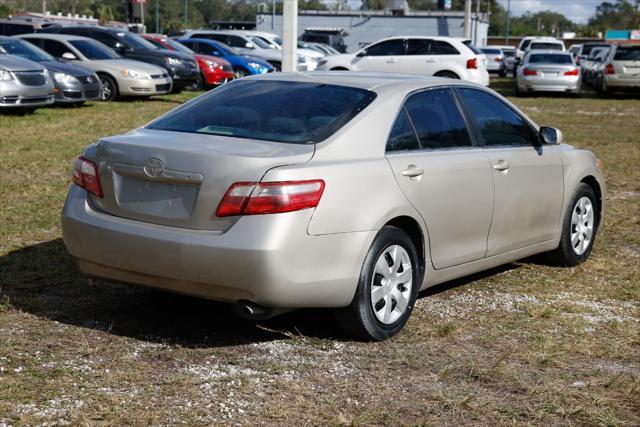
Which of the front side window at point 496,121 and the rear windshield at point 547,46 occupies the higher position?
the front side window at point 496,121

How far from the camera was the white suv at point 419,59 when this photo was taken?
2538 centimetres

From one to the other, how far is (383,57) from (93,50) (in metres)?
7.88

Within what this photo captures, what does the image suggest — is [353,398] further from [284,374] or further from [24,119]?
[24,119]

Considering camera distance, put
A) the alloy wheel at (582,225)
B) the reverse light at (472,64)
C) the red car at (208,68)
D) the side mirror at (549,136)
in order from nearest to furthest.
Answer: the side mirror at (549,136)
the alloy wheel at (582,225)
the reverse light at (472,64)
the red car at (208,68)

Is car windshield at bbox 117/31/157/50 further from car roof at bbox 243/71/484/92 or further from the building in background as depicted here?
the building in background

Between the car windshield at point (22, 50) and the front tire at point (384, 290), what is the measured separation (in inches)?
587

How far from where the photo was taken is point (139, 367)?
490cm

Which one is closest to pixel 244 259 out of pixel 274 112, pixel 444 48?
pixel 274 112

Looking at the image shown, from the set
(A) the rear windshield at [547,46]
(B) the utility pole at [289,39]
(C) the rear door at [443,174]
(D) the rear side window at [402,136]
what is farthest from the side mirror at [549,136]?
(A) the rear windshield at [547,46]

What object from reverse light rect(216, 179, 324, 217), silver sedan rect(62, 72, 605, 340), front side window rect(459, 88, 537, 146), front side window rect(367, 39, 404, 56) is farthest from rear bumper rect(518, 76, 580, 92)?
reverse light rect(216, 179, 324, 217)

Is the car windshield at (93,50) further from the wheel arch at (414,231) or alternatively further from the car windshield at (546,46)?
the car windshield at (546,46)

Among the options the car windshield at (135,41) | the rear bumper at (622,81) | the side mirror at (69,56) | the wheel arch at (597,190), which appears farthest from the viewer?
the rear bumper at (622,81)

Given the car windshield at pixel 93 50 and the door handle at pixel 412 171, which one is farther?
the car windshield at pixel 93 50

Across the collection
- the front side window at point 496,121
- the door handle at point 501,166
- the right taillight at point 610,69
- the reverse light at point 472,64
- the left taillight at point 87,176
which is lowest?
the right taillight at point 610,69
